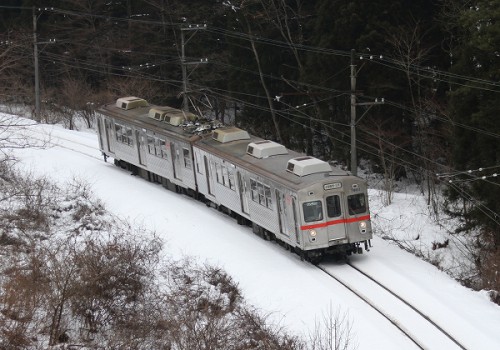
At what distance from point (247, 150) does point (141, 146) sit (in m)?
8.10

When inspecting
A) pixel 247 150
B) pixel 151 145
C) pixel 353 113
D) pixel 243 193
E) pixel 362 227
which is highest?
pixel 353 113

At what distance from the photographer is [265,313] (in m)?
19.0

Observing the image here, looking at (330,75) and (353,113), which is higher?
(330,75)

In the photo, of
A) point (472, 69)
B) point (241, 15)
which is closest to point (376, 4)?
point (472, 69)

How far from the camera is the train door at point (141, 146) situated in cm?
3228

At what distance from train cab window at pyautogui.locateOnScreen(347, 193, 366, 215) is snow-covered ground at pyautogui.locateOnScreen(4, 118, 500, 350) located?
1.38m

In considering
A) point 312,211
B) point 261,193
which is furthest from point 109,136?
point 312,211

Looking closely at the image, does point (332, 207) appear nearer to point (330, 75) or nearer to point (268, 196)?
point (268, 196)

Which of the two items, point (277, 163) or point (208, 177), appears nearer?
point (277, 163)

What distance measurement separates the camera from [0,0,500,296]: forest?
26.0 meters

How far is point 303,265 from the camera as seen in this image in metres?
22.2

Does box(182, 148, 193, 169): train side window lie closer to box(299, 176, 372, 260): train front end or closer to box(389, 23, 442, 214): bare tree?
box(299, 176, 372, 260): train front end

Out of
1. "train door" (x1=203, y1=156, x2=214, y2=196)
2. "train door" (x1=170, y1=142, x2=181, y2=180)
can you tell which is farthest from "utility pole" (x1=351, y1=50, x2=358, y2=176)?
"train door" (x1=170, y1=142, x2=181, y2=180)

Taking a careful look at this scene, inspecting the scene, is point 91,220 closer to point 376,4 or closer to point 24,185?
point 24,185
